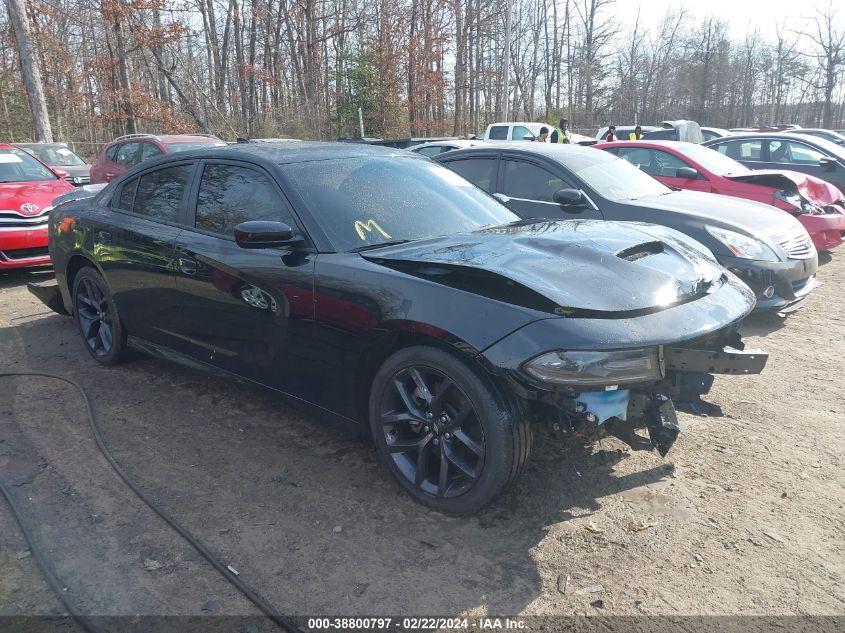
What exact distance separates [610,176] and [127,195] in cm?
449

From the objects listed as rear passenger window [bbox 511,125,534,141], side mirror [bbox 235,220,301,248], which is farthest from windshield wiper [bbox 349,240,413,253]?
rear passenger window [bbox 511,125,534,141]

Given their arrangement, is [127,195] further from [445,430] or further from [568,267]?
[568,267]

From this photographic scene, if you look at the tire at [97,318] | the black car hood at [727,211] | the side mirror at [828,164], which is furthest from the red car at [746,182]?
the tire at [97,318]

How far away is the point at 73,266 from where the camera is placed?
525 centimetres

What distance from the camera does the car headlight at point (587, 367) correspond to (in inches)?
101

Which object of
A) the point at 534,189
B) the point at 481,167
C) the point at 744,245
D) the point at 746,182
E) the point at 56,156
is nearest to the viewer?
the point at 744,245

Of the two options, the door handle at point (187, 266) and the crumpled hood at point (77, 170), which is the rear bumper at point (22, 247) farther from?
the crumpled hood at point (77, 170)

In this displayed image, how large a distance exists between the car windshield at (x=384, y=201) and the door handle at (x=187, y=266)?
82cm

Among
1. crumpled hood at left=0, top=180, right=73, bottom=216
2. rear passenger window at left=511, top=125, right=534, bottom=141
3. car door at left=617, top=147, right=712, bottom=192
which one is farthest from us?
rear passenger window at left=511, top=125, right=534, bottom=141

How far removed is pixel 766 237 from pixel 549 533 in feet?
13.9

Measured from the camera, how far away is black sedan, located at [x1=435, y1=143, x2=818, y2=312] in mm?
5633

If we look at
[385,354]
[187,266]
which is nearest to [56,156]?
[187,266]

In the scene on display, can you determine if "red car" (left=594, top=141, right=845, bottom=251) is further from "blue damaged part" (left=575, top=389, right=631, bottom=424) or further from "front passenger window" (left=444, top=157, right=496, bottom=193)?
"blue damaged part" (left=575, top=389, right=631, bottom=424)

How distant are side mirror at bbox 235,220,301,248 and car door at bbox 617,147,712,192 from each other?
6423mm
